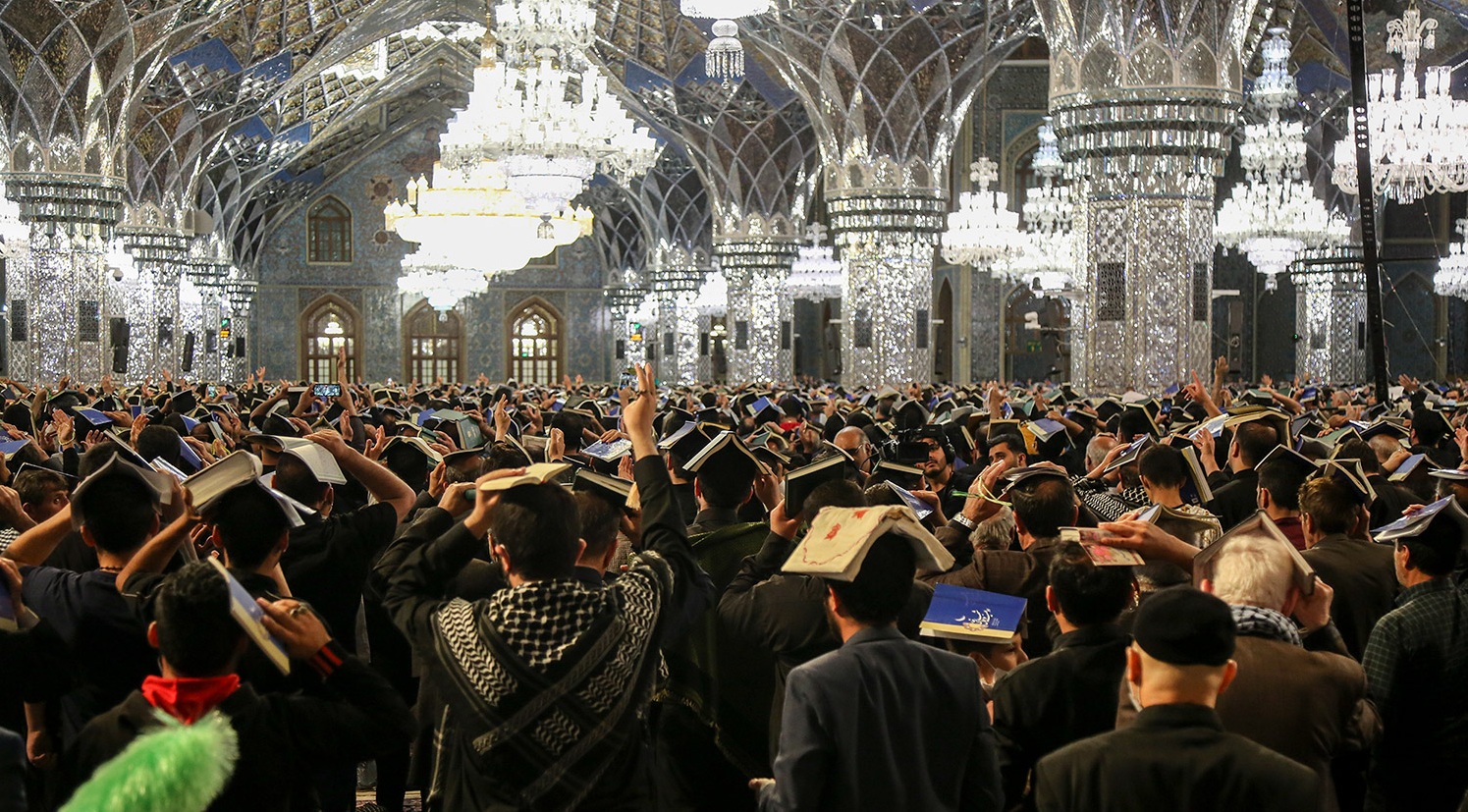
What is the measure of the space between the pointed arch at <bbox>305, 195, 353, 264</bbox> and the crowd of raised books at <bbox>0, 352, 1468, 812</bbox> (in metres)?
→ 38.7

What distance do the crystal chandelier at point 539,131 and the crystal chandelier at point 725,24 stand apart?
1159 mm

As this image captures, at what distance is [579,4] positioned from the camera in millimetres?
14914

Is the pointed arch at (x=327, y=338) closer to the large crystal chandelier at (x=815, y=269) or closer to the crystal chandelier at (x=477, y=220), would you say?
the large crystal chandelier at (x=815, y=269)

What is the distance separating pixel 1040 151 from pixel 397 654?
20810 millimetres

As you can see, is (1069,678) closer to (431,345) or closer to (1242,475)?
(1242,475)

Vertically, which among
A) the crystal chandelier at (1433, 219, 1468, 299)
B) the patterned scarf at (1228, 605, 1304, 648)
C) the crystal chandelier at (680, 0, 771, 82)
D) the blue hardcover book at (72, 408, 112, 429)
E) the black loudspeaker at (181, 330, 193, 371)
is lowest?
the patterned scarf at (1228, 605, 1304, 648)

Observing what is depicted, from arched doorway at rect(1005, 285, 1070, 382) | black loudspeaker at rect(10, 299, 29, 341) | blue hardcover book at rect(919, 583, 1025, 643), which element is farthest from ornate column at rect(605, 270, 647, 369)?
blue hardcover book at rect(919, 583, 1025, 643)

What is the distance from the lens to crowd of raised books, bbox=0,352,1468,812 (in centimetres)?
274

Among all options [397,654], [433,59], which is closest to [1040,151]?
[433,59]

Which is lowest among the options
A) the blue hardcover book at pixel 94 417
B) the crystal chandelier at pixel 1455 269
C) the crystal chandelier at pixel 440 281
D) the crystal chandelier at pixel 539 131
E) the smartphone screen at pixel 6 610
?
the smartphone screen at pixel 6 610

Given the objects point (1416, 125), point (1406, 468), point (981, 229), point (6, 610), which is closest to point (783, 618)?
point (6, 610)

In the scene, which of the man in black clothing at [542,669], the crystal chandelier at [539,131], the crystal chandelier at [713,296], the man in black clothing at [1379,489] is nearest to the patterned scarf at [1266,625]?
the man in black clothing at [542,669]

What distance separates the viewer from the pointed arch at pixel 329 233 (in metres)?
42.7

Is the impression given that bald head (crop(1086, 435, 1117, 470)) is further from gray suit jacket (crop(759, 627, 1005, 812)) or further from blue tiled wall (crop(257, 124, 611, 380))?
blue tiled wall (crop(257, 124, 611, 380))
